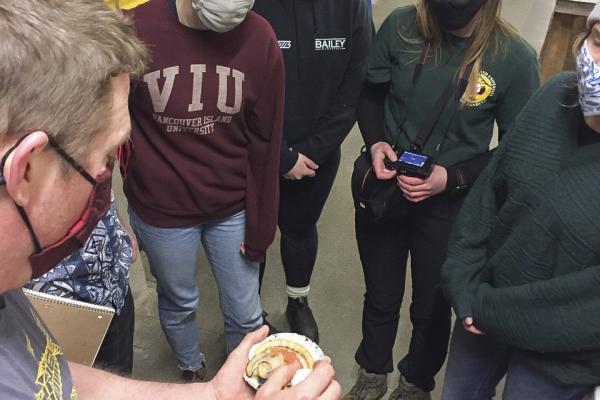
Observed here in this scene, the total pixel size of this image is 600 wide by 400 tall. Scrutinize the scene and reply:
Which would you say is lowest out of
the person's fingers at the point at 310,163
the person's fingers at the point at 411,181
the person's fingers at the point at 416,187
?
the person's fingers at the point at 310,163

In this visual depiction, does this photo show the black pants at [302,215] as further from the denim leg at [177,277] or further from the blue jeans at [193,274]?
the denim leg at [177,277]

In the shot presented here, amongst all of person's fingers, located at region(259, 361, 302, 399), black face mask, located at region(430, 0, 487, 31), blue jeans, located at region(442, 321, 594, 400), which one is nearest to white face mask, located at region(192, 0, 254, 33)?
black face mask, located at region(430, 0, 487, 31)

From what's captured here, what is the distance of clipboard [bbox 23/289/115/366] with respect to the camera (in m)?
1.41

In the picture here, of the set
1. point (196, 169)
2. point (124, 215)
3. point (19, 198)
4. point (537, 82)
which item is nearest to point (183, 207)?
point (196, 169)

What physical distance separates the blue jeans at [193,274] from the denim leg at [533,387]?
936 millimetres

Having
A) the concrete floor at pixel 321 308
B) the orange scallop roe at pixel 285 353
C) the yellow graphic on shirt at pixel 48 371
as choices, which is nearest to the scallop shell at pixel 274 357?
the orange scallop roe at pixel 285 353

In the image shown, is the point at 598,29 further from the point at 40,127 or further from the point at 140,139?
the point at 140,139

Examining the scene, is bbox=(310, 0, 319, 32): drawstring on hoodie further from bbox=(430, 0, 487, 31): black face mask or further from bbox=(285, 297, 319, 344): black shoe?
bbox=(285, 297, 319, 344): black shoe

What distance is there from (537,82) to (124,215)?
176 centimetres

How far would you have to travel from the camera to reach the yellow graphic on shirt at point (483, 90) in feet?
5.54

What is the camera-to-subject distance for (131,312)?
1852 mm

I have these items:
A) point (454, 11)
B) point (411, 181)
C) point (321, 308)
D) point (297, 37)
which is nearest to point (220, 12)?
point (297, 37)

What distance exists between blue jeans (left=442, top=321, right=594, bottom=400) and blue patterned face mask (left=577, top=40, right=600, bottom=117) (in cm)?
71

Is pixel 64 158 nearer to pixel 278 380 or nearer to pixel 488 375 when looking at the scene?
pixel 278 380
